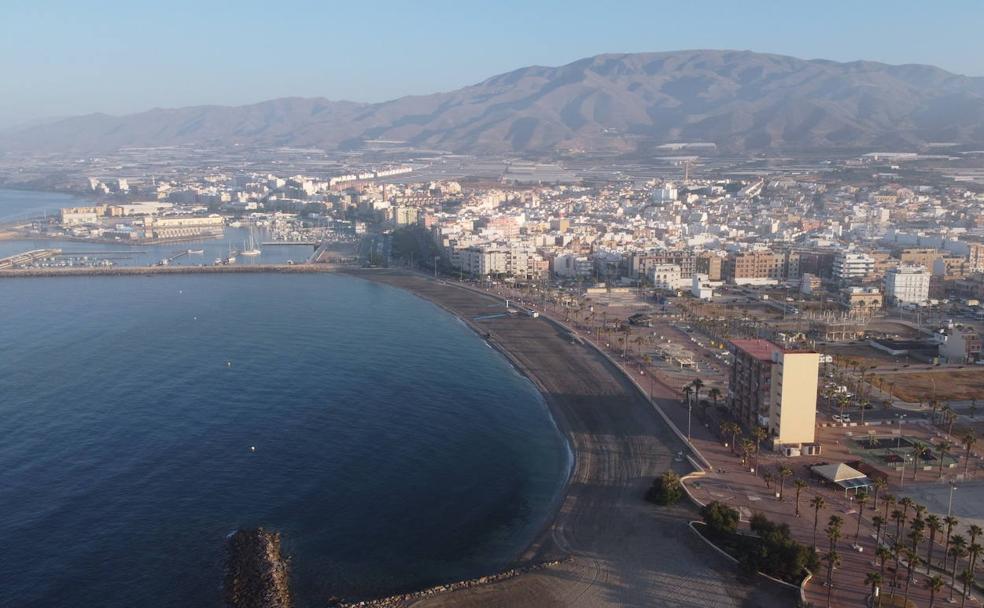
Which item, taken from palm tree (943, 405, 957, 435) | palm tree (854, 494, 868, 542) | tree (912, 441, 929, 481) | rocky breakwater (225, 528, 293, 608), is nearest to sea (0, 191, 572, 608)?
rocky breakwater (225, 528, 293, 608)

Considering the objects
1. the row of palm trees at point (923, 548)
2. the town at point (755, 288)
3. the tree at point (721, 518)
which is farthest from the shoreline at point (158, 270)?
the row of palm trees at point (923, 548)

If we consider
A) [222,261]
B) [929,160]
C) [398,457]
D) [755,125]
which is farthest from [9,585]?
[755,125]

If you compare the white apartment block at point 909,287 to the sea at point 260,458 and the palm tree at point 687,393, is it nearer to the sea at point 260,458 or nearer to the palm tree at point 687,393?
the palm tree at point 687,393

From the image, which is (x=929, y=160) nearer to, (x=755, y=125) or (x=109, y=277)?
(x=755, y=125)

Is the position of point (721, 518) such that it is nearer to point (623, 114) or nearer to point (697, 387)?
point (697, 387)

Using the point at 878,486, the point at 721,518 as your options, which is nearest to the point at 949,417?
the point at 878,486

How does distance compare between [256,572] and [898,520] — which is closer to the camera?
[256,572]
